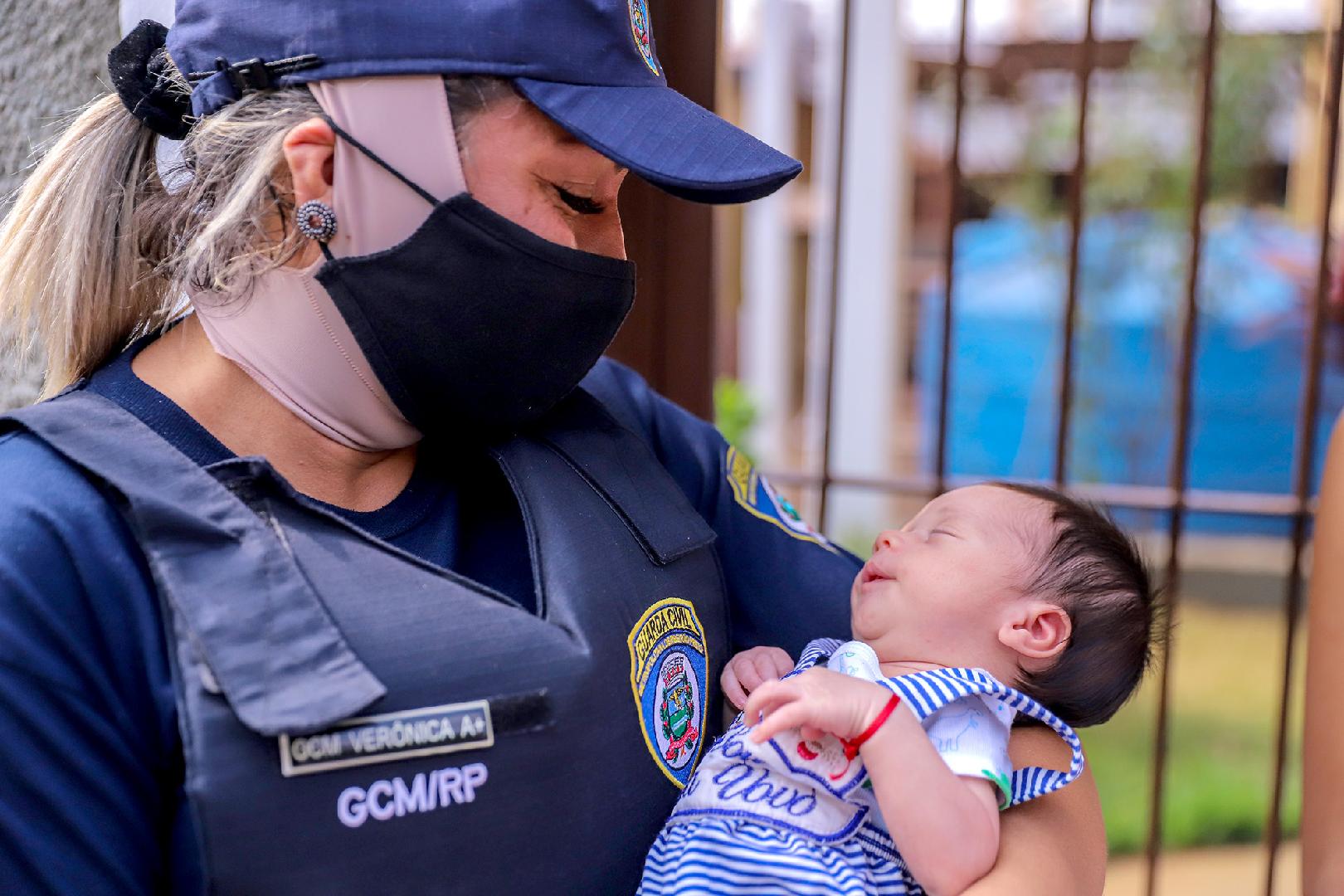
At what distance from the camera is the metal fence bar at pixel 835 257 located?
2791mm

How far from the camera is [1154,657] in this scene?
1973 mm

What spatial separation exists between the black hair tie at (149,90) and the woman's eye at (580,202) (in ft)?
1.53

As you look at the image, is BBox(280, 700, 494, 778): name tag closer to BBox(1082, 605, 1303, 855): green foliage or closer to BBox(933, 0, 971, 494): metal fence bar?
BBox(933, 0, 971, 494): metal fence bar

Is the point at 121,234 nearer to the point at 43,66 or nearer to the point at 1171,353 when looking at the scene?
the point at 43,66

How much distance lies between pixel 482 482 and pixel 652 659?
1.14 feet

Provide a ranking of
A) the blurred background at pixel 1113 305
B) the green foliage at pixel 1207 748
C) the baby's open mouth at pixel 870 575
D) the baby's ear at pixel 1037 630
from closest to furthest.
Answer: the baby's ear at pixel 1037 630
the baby's open mouth at pixel 870 575
the green foliage at pixel 1207 748
the blurred background at pixel 1113 305

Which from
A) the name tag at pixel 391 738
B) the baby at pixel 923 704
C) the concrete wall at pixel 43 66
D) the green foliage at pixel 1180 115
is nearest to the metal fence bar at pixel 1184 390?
the baby at pixel 923 704

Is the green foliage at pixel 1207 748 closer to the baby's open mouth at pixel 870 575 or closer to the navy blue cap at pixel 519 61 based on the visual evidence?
the baby's open mouth at pixel 870 575

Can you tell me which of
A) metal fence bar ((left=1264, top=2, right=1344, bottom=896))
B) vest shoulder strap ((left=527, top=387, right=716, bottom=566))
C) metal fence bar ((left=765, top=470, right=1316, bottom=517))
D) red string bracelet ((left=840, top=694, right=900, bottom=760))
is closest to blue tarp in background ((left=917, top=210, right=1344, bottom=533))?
metal fence bar ((left=765, top=470, right=1316, bottom=517))

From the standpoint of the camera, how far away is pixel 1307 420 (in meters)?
2.91

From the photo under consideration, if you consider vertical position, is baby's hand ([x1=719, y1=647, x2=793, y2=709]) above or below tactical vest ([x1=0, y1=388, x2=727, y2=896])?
below

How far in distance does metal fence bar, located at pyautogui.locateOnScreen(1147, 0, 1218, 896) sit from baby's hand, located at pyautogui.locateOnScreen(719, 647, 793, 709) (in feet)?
3.61

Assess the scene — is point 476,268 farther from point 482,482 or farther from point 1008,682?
point 1008,682

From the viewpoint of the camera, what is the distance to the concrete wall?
1.95m
